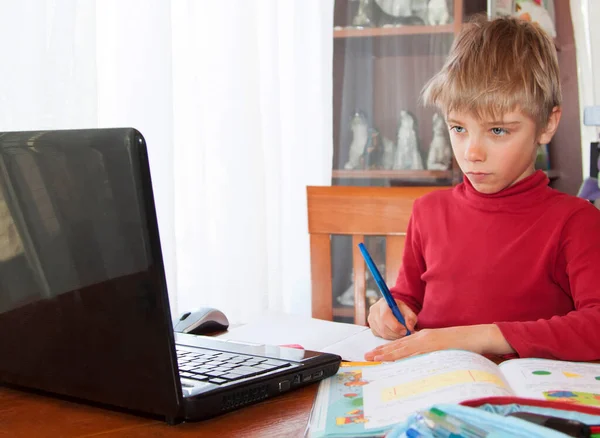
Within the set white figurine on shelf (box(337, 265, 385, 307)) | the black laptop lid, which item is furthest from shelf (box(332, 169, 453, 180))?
the black laptop lid

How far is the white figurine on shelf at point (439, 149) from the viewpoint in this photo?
2510 mm

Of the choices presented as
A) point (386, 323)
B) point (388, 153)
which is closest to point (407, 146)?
point (388, 153)

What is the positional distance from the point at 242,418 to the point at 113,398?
4.5 inches

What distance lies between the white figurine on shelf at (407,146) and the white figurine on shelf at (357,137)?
0.11 m

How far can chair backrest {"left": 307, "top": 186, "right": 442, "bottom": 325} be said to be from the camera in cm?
142

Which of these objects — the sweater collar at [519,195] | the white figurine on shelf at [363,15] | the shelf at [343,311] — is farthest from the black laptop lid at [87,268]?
the white figurine on shelf at [363,15]

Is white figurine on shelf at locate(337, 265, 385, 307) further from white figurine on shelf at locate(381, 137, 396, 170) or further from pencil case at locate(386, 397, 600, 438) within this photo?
pencil case at locate(386, 397, 600, 438)

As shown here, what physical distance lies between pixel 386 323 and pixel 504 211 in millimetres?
275

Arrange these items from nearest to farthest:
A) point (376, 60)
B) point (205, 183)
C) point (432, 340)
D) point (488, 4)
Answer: point (432, 340) → point (205, 183) → point (488, 4) → point (376, 60)

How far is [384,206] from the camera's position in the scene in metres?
1.42

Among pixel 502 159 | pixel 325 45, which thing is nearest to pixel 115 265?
pixel 502 159

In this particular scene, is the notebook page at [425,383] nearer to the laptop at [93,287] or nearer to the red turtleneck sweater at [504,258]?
the laptop at [93,287]

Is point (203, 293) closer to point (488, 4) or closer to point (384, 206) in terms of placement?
point (384, 206)

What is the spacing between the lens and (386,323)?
43.2 inches
